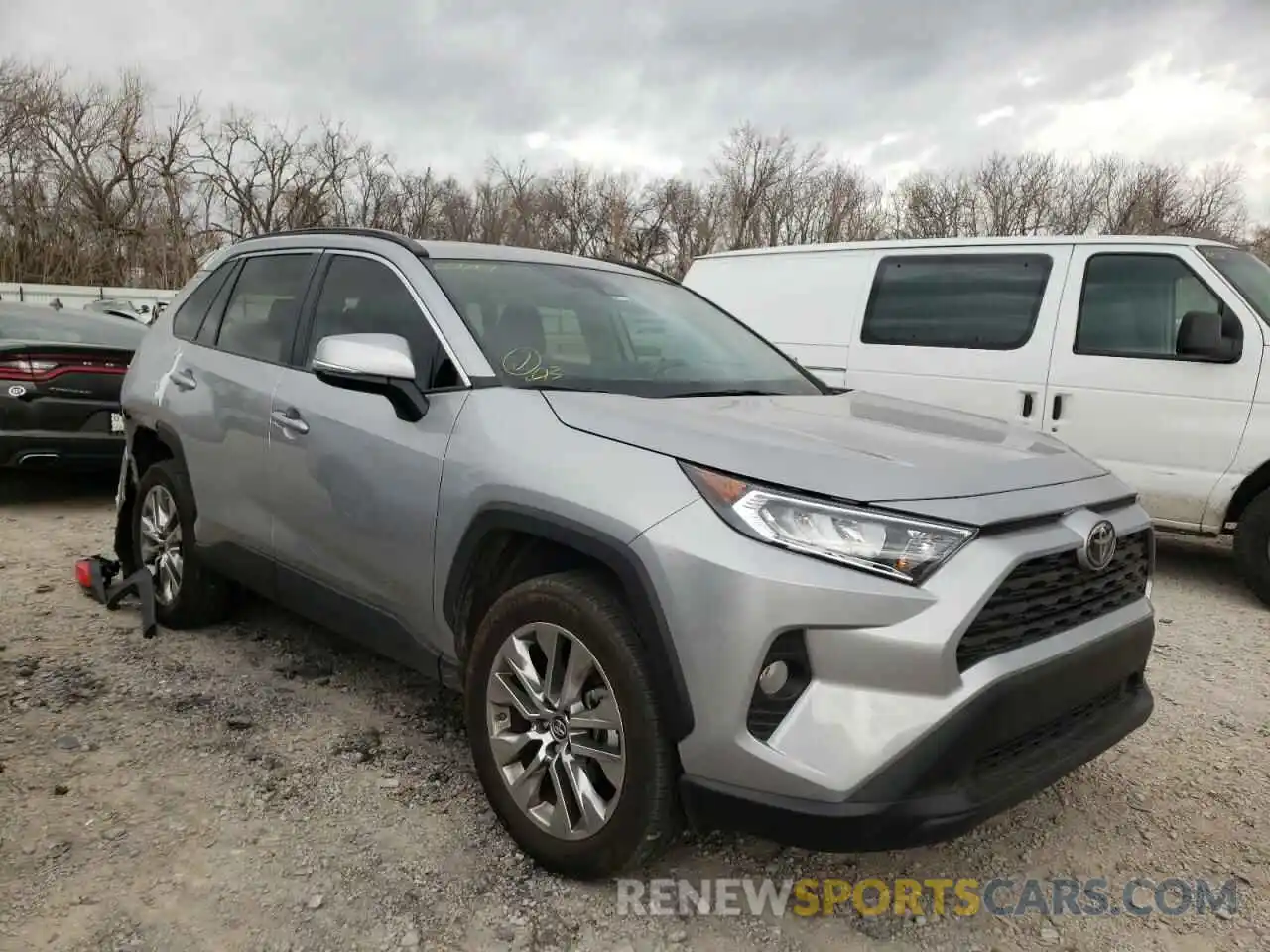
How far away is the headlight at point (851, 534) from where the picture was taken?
6.43 ft

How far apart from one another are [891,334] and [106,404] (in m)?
5.48

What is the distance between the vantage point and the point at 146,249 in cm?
4178

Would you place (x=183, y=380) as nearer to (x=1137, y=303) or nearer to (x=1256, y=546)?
(x=1137, y=303)

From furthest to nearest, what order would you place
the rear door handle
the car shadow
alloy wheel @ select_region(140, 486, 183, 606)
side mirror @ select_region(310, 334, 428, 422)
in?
the car shadow < alloy wheel @ select_region(140, 486, 183, 606) < the rear door handle < side mirror @ select_region(310, 334, 428, 422)

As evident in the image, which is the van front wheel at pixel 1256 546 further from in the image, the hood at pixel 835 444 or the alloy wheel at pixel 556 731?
the alloy wheel at pixel 556 731

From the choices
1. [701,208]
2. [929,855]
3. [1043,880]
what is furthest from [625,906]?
[701,208]

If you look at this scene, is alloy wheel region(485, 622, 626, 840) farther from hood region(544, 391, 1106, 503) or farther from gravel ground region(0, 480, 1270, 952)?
hood region(544, 391, 1106, 503)

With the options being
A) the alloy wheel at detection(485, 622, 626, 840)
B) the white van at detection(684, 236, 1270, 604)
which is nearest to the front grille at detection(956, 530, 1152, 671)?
the alloy wheel at detection(485, 622, 626, 840)

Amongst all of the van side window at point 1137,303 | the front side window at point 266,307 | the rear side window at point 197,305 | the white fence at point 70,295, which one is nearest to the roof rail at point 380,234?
the front side window at point 266,307

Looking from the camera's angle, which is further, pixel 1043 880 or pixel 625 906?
pixel 1043 880

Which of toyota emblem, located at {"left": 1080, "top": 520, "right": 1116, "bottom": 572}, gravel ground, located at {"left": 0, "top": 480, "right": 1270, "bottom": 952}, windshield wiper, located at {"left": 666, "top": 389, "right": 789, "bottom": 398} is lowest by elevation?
gravel ground, located at {"left": 0, "top": 480, "right": 1270, "bottom": 952}

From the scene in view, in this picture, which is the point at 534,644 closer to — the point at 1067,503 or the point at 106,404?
the point at 1067,503

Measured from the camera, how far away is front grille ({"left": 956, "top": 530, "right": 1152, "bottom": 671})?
1990 mm

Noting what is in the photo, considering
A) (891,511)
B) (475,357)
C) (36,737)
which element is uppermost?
(475,357)
